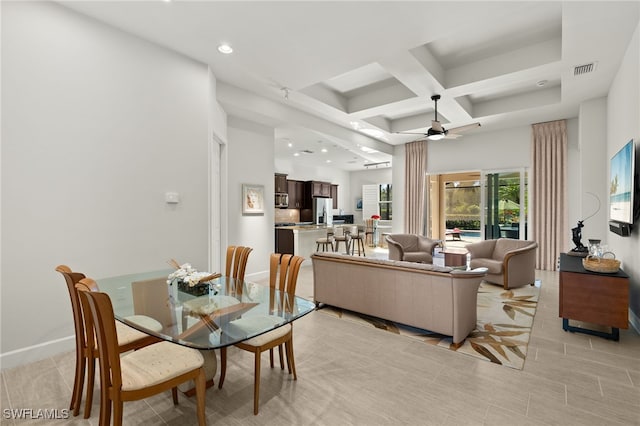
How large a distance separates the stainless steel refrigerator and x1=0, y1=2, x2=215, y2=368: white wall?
23.9 feet

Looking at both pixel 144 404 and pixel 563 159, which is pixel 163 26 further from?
pixel 563 159

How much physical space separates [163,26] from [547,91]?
602 cm

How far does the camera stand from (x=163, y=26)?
3.01 metres

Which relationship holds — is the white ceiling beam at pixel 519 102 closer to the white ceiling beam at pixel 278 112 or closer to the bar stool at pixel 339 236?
the white ceiling beam at pixel 278 112

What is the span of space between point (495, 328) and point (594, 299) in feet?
3.08

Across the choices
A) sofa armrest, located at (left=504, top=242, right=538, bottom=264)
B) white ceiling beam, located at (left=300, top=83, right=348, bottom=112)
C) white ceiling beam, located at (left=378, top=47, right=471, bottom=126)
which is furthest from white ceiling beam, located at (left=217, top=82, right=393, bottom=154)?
sofa armrest, located at (left=504, top=242, right=538, bottom=264)

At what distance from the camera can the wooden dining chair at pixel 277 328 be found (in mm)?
1933

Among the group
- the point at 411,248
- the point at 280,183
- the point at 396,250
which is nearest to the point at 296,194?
the point at 280,183

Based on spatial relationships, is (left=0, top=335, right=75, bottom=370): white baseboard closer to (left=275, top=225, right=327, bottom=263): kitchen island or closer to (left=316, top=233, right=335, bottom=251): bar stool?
(left=275, top=225, right=327, bottom=263): kitchen island

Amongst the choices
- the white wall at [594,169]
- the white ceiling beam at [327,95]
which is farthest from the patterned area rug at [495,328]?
the white ceiling beam at [327,95]

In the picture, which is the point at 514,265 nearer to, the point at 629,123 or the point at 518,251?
the point at 518,251

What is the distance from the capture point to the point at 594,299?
297cm

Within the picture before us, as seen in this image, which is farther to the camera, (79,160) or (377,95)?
(377,95)

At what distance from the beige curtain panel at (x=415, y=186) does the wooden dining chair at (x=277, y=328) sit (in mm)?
6221
